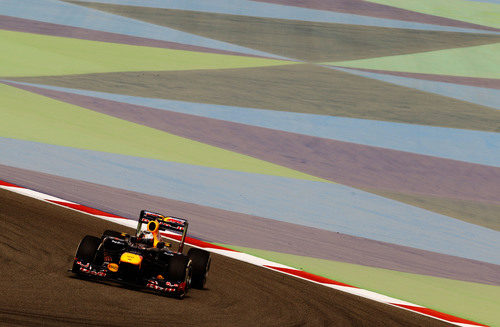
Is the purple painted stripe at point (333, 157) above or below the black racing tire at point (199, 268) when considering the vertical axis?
above

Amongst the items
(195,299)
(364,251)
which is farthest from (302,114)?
(195,299)

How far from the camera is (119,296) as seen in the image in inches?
303

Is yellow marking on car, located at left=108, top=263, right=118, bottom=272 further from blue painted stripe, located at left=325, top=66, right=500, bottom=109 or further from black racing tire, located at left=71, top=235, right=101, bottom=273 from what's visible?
blue painted stripe, located at left=325, top=66, right=500, bottom=109

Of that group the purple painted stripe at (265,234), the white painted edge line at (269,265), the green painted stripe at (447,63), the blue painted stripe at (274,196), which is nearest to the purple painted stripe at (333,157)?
the blue painted stripe at (274,196)

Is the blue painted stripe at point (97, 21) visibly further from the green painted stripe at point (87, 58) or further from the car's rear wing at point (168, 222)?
the car's rear wing at point (168, 222)

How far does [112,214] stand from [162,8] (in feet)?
42.3

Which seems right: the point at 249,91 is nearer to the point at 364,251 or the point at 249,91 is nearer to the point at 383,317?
the point at 364,251

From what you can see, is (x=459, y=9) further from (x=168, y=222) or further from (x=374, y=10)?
(x=168, y=222)

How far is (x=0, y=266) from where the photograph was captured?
26.5 feet

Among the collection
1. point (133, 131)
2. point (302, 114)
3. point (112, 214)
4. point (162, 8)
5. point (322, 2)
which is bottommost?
point (112, 214)

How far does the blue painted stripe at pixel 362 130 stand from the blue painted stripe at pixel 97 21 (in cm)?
452

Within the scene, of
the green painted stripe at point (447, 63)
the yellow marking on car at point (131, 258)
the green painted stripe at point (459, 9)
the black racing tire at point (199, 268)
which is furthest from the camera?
the green painted stripe at point (459, 9)

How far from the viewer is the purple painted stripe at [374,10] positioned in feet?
84.3

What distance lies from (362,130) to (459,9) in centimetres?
1137
